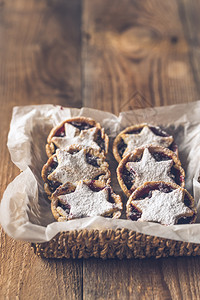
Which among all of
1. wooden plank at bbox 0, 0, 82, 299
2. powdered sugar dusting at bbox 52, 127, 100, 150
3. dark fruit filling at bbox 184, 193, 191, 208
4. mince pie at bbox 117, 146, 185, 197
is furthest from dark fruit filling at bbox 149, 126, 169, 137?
wooden plank at bbox 0, 0, 82, 299

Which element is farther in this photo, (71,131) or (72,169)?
(71,131)

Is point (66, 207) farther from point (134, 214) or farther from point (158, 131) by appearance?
point (158, 131)

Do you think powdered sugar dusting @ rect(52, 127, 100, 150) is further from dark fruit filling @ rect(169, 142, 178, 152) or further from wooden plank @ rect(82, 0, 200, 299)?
wooden plank @ rect(82, 0, 200, 299)

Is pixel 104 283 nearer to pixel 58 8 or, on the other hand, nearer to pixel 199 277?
pixel 199 277

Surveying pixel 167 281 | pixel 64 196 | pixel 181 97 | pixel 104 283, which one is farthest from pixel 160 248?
pixel 181 97

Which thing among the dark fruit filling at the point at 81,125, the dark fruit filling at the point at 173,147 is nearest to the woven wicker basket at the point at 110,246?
the dark fruit filling at the point at 173,147

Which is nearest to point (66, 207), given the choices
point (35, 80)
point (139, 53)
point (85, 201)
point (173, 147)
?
point (85, 201)
